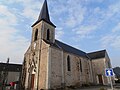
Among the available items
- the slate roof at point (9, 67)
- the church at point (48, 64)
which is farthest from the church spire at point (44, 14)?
the slate roof at point (9, 67)

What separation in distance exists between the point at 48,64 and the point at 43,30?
22.3 ft

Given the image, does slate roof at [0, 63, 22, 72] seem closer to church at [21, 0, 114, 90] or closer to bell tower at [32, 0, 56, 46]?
church at [21, 0, 114, 90]

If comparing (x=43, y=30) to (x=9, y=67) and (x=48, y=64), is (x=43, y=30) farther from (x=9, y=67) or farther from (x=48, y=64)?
(x=9, y=67)

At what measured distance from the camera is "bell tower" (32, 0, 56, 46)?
2067 cm

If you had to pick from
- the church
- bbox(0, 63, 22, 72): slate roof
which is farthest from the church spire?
bbox(0, 63, 22, 72): slate roof

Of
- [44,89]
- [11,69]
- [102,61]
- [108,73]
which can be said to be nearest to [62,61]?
[44,89]

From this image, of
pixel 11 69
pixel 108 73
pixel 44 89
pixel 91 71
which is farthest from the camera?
pixel 11 69

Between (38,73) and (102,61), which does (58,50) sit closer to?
(38,73)

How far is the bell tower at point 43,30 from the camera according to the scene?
20672 mm

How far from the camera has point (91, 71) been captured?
2839 centimetres

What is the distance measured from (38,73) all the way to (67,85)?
17.9 feet

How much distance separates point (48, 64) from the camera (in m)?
17.0

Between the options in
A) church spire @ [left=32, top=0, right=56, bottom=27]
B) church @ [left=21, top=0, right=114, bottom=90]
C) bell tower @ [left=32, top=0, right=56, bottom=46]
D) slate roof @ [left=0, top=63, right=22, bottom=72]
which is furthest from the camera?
slate roof @ [left=0, top=63, right=22, bottom=72]

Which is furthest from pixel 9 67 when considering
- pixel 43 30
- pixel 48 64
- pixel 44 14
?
pixel 48 64
